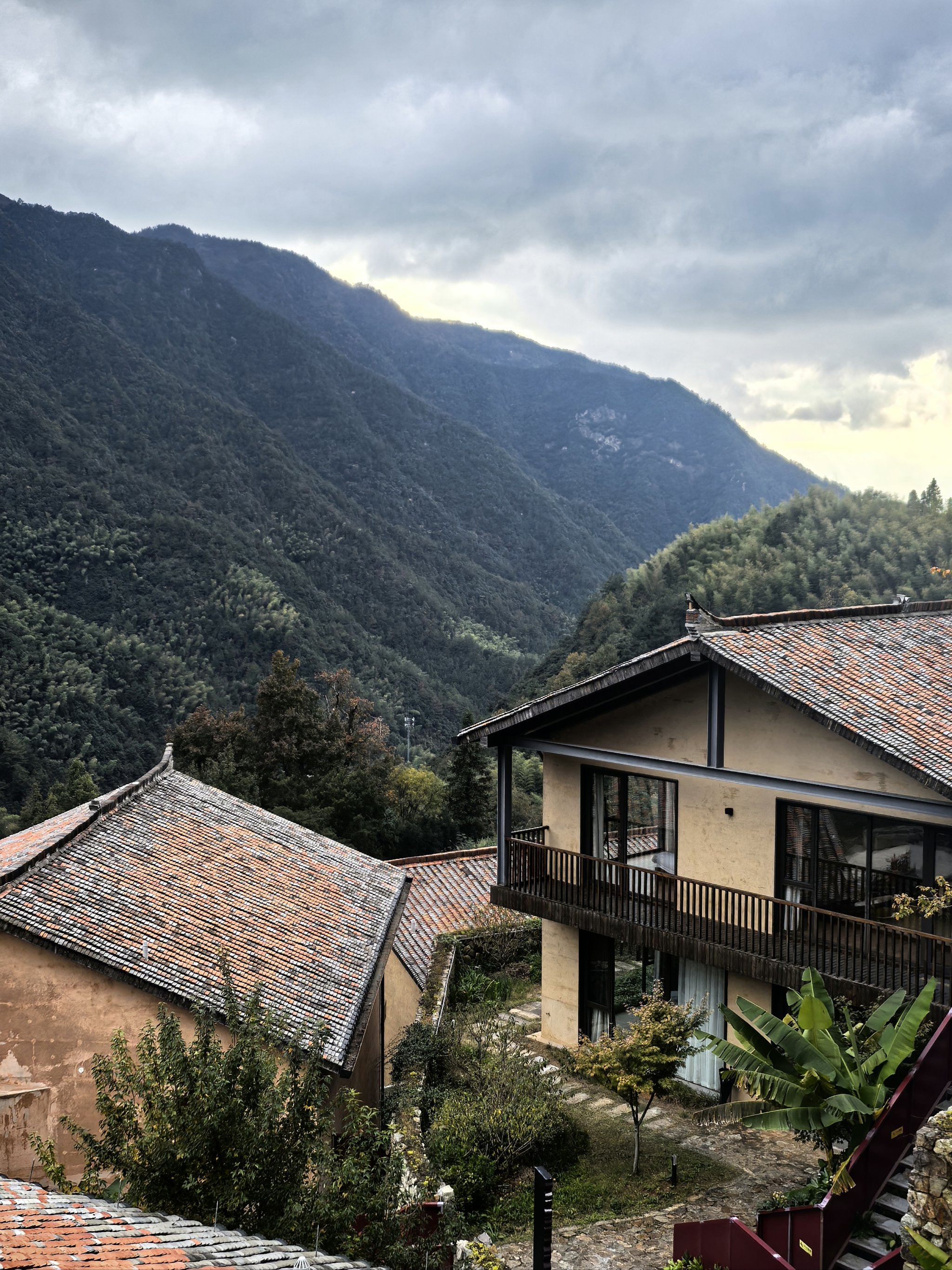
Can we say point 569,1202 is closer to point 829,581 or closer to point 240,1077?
point 240,1077

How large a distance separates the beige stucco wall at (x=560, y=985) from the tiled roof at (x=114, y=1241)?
34.8 feet

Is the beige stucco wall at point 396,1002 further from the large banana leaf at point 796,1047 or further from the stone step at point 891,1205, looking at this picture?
the stone step at point 891,1205

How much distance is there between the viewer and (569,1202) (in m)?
13.0

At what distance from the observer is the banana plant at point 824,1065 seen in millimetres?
10734

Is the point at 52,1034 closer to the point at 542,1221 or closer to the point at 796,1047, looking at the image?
the point at 542,1221

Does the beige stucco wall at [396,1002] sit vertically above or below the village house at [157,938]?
below

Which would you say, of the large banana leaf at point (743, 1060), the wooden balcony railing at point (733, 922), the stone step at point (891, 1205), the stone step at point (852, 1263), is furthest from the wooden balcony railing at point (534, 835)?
the stone step at point (852, 1263)

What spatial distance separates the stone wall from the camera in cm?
845

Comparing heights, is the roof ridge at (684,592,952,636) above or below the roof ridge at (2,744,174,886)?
above

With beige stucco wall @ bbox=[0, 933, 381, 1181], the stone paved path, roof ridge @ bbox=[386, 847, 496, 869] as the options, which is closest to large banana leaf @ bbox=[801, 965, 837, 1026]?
the stone paved path

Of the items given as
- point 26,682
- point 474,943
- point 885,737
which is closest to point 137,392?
point 26,682

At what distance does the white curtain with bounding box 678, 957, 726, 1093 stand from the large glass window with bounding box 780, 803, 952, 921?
2.00 m

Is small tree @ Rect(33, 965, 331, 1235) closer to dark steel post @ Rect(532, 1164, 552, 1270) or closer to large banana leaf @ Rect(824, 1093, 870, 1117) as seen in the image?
dark steel post @ Rect(532, 1164, 552, 1270)

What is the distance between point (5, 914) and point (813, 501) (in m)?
91.0
